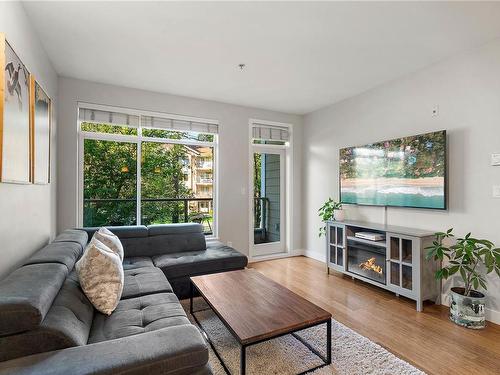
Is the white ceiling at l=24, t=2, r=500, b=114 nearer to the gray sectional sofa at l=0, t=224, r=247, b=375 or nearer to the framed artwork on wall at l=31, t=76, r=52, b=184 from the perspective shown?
the framed artwork on wall at l=31, t=76, r=52, b=184

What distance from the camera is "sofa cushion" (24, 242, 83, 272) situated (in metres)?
1.72

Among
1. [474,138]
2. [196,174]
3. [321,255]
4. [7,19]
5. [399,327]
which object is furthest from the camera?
[321,255]

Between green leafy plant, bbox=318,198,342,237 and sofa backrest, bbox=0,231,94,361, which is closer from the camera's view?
sofa backrest, bbox=0,231,94,361

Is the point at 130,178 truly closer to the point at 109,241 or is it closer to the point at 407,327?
the point at 109,241

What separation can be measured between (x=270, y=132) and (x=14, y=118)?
363cm

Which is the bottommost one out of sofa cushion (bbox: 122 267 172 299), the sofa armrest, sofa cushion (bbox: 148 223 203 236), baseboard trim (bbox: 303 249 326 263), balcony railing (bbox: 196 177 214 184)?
baseboard trim (bbox: 303 249 326 263)

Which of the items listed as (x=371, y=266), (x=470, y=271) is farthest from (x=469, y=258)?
(x=371, y=266)

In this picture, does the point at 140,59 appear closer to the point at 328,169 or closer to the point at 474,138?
the point at 328,169

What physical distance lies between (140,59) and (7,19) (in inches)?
48.9

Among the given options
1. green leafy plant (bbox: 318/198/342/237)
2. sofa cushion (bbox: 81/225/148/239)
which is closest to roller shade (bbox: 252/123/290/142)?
green leafy plant (bbox: 318/198/342/237)

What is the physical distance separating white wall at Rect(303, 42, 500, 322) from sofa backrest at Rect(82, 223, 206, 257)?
2.30 metres

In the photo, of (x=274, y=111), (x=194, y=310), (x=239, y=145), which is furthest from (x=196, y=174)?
(x=194, y=310)

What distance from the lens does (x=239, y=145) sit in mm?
4449

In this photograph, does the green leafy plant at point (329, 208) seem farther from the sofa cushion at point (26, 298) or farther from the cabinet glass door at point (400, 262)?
the sofa cushion at point (26, 298)
